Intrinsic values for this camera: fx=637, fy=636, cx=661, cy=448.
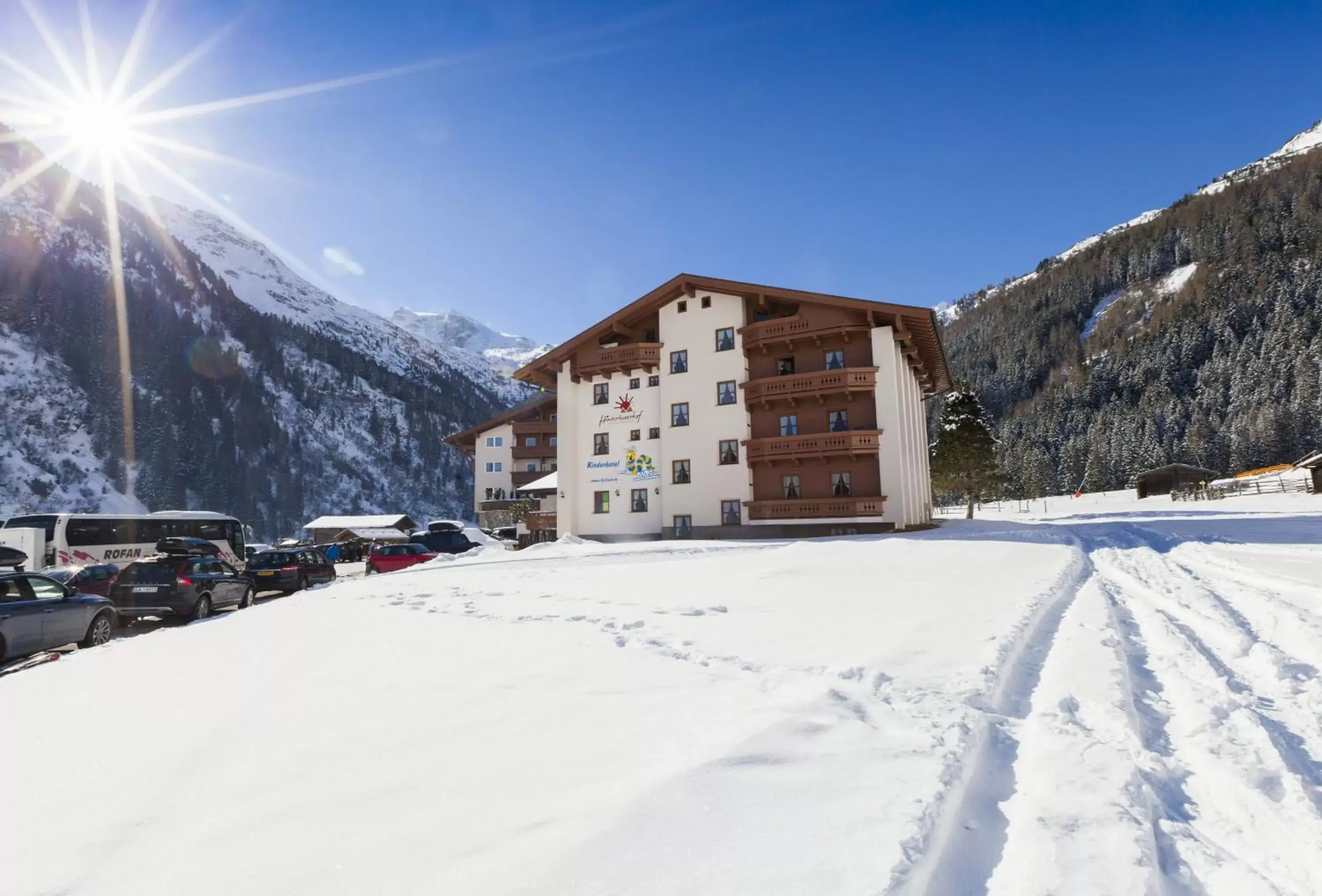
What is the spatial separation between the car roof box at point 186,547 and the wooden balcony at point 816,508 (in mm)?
24140

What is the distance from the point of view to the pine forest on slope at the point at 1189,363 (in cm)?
10238

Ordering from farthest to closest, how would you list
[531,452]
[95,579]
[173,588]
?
[531,452], [95,579], [173,588]

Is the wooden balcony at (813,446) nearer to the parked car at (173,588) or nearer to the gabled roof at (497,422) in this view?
the parked car at (173,588)

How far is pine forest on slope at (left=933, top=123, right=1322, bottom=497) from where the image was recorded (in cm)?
10238

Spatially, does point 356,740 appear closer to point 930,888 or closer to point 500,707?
point 500,707

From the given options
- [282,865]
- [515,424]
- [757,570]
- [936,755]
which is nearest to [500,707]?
[282,865]

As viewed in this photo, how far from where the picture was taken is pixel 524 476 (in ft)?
213

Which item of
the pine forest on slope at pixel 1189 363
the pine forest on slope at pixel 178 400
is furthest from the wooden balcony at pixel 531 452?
the pine forest on slope at pixel 178 400

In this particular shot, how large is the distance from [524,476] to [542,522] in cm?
2422

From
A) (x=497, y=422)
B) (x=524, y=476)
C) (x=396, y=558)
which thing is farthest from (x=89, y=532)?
(x=524, y=476)

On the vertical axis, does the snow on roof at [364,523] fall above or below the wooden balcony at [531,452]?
below

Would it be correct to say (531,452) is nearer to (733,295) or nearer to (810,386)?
(733,295)

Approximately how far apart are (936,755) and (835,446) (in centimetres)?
2876

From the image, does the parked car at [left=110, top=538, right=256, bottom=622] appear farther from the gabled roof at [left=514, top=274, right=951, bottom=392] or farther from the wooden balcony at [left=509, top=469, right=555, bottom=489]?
the wooden balcony at [left=509, top=469, right=555, bottom=489]
